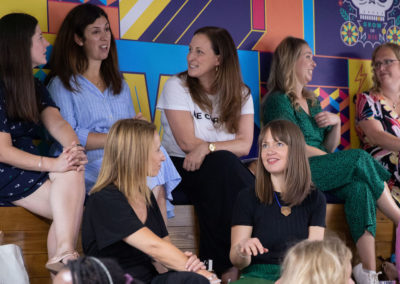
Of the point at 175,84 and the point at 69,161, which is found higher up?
the point at 175,84

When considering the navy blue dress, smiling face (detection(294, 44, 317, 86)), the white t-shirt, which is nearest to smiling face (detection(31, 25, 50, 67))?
the navy blue dress

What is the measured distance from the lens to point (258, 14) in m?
4.07

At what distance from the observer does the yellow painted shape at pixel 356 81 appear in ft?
14.2

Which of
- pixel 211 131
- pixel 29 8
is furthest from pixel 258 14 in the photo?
pixel 29 8

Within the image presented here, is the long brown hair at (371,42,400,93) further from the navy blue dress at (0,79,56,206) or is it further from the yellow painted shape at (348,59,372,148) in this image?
the navy blue dress at (0,79,56,206)

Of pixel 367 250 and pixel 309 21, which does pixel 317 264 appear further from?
pixel 309 21

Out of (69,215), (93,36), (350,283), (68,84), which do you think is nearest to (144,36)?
(93,36)

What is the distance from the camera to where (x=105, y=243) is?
7.04 feet

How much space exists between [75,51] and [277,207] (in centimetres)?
137

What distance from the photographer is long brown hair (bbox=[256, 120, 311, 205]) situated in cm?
262

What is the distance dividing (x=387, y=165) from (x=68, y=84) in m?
2.02

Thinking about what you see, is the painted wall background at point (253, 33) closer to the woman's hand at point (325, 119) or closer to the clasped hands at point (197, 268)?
the woman's hand at point (325, 119)

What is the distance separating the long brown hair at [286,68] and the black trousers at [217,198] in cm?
91

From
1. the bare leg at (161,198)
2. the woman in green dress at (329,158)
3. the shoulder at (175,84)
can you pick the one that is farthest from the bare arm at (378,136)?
the bare leg at (161,198)
